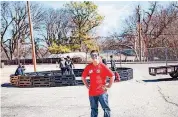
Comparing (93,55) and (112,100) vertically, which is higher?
(93,55)

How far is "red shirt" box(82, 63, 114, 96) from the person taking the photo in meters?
7.26

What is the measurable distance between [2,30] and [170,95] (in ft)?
191

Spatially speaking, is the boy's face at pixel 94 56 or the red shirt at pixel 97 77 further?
the boy's face at pixel 94 56

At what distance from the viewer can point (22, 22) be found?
227 ft

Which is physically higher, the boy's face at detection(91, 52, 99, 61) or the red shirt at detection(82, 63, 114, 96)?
the boy's face at detection(91, 52, 99, 61)

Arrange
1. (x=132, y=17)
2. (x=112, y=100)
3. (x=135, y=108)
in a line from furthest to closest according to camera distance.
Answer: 1. (x=132, y=17)
2. (x=112, y=100)
3. (x=135, y=108)

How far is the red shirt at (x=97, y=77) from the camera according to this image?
7262 millimetres

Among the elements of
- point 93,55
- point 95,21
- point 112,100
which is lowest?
point 112,100

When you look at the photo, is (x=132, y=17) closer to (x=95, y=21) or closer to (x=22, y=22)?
(x=95, y=21)

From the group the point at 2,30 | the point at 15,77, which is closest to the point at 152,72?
the point at 15,77

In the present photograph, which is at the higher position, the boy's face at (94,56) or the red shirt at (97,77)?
the boy's face at (94,56)

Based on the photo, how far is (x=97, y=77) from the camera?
7.30 metres

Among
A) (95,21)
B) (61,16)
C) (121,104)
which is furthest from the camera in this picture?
(61,16)

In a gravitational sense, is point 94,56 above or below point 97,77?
above
